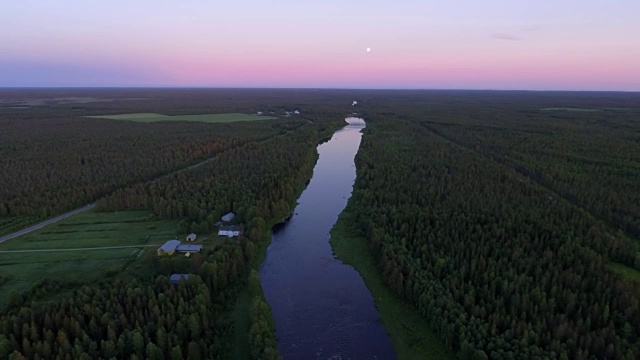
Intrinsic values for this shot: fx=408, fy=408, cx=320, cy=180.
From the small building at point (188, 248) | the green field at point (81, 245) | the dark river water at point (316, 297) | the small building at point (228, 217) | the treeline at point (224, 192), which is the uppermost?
the treeline at point (224, 192)

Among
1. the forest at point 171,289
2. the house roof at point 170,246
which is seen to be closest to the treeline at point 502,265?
the forest at point 171,289

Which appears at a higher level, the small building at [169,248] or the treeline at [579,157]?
the treeline at [579,157]

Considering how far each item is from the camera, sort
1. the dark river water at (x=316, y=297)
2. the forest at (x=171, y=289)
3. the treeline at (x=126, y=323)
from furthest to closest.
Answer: the dark river water at (x=316, y=297), the forest at (x=171, y=289), the treeline at (x=126, y=323)

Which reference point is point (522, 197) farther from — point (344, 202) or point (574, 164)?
point (574, 164)

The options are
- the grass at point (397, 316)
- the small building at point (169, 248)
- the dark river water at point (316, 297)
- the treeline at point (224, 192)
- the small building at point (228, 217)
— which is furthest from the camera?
the treeline at point (224, 192)

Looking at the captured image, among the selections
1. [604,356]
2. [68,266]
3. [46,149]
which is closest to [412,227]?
[604,356]

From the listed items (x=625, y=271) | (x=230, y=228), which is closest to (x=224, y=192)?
(x=230, y=228)

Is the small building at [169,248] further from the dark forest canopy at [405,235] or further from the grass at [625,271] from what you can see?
the grass at [625,271]

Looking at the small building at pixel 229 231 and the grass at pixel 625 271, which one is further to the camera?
the small building at pixel 229 231
